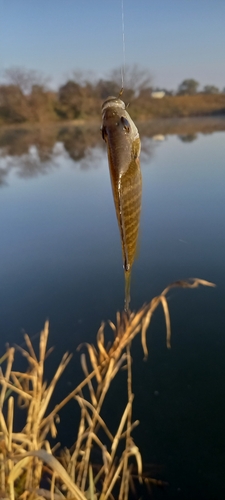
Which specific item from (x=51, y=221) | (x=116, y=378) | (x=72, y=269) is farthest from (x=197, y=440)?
(x=51, y=221)

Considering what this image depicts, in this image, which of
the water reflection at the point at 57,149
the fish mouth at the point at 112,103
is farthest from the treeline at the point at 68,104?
the fish mouth at the point at 112,103

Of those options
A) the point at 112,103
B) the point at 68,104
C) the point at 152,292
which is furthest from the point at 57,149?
the point at 112,103

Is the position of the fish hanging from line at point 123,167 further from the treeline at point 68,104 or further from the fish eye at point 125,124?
the treeline at point 68,104

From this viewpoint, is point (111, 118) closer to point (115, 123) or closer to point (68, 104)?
point (115, 123)

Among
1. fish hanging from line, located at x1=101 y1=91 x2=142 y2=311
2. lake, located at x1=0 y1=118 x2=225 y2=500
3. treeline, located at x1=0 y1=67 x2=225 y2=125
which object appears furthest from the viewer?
treeline, located at x1=0 y1=67 x2=225 y2=125

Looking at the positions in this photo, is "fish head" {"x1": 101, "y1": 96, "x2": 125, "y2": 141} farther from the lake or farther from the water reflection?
the water reflection

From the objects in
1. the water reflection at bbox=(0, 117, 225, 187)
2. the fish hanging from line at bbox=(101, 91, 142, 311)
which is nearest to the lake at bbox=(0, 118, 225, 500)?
the fish hanging from line at bbox=(101, 91, 142, 311)
